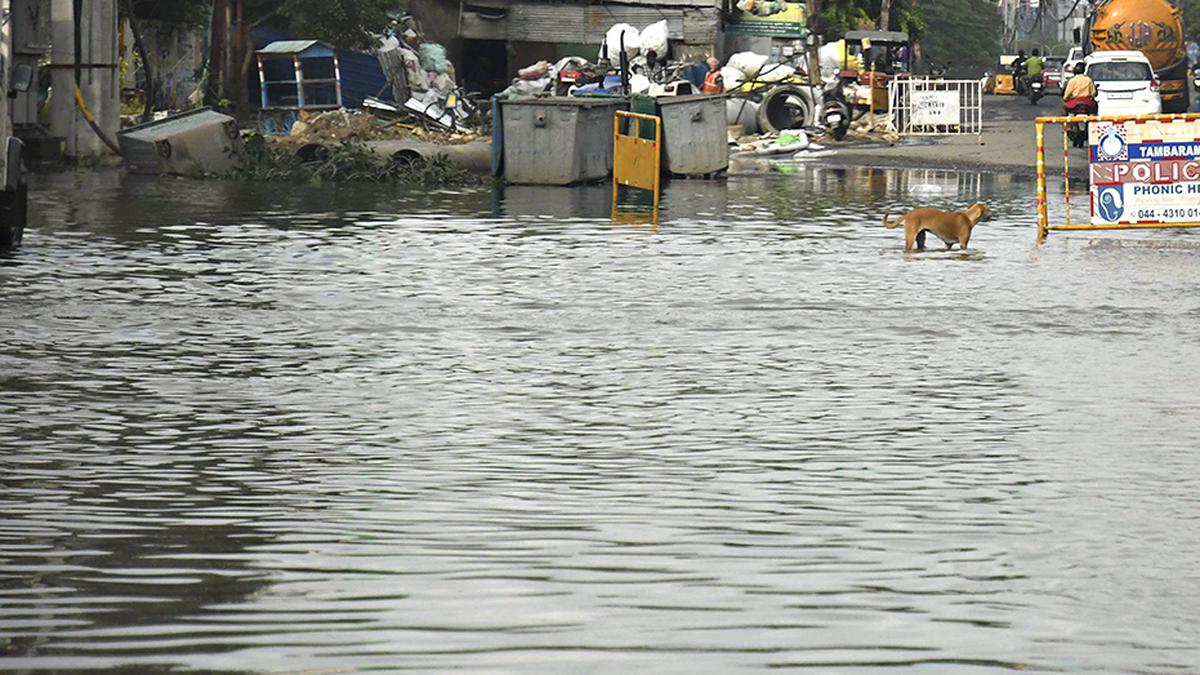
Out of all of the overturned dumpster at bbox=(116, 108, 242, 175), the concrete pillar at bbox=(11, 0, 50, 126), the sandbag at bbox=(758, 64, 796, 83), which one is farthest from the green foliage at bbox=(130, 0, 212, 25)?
the overturned dumpster at bbox=(116, 108, 242, 175)

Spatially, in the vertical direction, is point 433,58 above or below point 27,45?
above

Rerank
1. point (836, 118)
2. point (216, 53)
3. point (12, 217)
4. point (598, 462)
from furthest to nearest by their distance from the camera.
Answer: point (216, 53), point (836, 118), point (12, 217), point (598, 462)

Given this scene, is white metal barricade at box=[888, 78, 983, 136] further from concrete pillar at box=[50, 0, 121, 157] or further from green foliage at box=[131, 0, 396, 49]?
concrete pillar at box=[50, 0, 121, 157]

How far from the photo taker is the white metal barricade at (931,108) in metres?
44.9

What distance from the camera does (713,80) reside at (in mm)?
46969

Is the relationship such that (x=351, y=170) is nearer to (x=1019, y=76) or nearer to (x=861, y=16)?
(x=861, y=16)

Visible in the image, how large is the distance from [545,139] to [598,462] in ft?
68.1

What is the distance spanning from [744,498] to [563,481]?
30.4 inches

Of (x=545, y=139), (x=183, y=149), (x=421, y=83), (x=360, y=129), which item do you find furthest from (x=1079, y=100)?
(x=183, y=149)

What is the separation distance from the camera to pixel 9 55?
58.6 ft

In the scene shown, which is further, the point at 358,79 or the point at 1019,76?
the point at 1019,76

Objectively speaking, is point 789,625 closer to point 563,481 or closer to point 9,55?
point 563,481

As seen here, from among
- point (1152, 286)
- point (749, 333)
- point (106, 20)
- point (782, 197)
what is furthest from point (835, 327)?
point (106, 20)

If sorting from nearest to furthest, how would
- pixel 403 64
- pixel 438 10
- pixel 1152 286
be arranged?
1. pixel 1152 286
2. pixel 403 64
3. pixel 438 10
